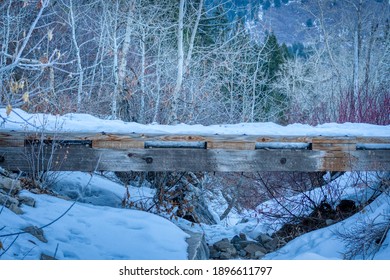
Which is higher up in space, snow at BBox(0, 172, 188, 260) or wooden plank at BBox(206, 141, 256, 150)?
wooden plank at BBox(206, 141, 256, 150)

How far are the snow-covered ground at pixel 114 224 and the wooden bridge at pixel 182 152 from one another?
251mm

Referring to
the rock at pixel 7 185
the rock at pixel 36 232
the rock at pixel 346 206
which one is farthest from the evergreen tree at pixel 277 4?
the rock at pixel 36 232

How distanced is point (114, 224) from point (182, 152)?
1403 mm

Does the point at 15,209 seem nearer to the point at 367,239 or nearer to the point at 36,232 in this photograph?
the point at 36,232

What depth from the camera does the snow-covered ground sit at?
412cm

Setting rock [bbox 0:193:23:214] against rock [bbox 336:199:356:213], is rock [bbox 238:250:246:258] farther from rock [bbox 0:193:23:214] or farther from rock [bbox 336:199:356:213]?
rock [bbox 0:193:23:214]

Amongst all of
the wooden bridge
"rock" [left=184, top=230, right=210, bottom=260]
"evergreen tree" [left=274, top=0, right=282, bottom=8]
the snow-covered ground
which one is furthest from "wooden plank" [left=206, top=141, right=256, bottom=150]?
"evergreen tree" [left=274, top=0, right=282, bottom=8]

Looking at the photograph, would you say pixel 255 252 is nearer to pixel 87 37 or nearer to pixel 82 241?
pixel 82 241

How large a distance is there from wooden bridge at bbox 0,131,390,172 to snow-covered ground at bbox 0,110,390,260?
0.25 m

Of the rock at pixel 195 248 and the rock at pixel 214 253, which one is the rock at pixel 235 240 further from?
the rock at pixel 195 248

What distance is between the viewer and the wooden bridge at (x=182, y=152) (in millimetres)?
5855

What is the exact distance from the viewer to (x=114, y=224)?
16.3 ft

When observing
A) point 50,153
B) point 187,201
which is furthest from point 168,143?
point 187,201

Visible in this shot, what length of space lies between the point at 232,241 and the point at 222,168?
1524mm
